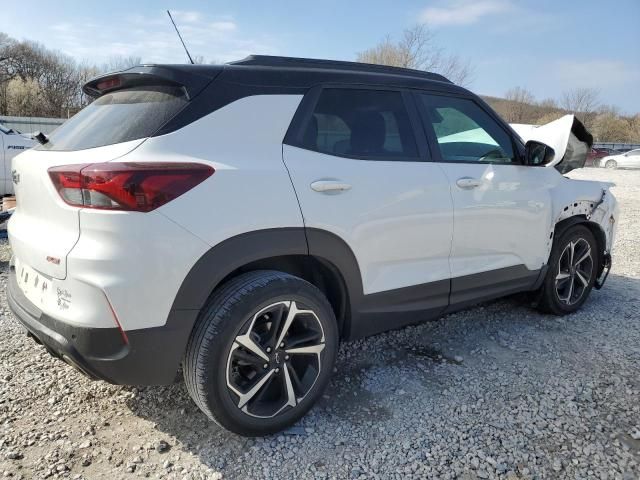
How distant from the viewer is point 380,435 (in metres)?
2.50

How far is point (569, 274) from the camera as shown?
4.10 m

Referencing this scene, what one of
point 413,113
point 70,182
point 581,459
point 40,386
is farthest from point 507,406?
point 40,386

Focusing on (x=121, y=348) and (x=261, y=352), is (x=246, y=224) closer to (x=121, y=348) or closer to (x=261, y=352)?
(x=261, y=352)

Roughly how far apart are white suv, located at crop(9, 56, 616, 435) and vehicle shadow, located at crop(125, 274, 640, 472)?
213 millimetres

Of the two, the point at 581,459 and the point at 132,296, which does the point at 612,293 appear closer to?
the point at 581,459

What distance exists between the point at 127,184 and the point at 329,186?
3.10 ft

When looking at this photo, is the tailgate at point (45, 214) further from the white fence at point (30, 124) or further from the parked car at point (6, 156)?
the white fence at point (30, 124)

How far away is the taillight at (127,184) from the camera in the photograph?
6.45 ft

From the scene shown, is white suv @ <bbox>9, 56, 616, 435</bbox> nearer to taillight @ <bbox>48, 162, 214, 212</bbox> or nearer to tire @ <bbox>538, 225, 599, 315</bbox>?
taillight @ <bbox>48, 162, 214, 212</bbox>

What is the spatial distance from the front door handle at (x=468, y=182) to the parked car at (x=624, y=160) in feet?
101

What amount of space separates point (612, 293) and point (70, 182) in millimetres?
4840

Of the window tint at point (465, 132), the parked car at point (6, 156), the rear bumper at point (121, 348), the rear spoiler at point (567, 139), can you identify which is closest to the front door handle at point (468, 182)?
the window tint at point (465, 132)

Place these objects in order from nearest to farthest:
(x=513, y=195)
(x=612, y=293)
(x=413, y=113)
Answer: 1. (x=413, y=113)
2. (x=513, y=195)
3. (x=612, y=293)

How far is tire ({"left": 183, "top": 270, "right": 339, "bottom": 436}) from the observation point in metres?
2.19
